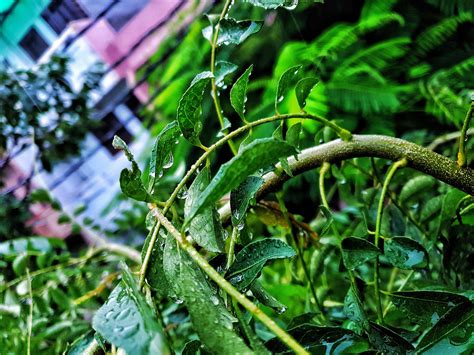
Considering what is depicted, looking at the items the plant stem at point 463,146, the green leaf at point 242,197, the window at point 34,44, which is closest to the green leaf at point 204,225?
the green leaf at point 242,197

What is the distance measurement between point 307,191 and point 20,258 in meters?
0.85

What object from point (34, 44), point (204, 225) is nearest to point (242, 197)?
point (204, 225)

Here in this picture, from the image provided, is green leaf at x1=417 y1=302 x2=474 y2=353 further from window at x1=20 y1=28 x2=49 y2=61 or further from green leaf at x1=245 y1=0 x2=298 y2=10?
window at x1=20 y1=28 x2=49 y2=61

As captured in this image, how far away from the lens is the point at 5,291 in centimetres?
49

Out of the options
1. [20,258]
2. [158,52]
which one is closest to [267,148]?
[20,258]

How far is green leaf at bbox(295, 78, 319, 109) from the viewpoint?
0.24m

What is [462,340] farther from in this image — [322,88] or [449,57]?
[449,57]

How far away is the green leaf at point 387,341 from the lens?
21 centimetres

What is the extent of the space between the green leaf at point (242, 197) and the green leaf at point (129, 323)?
6 cm

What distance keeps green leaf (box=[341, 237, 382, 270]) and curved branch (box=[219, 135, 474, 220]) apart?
1.8 inches

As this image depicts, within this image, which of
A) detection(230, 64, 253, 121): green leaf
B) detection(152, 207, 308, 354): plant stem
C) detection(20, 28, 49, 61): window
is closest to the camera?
detection(152, 207, 308, 354): plant stem

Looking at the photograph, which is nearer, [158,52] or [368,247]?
[368,247]

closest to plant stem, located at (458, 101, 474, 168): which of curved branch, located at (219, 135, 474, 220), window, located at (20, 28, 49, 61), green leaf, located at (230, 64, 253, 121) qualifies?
curved branch, located at (219, 135, 474, 220)

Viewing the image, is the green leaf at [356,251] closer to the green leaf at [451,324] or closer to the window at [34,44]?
the green leaf at [451,324]
